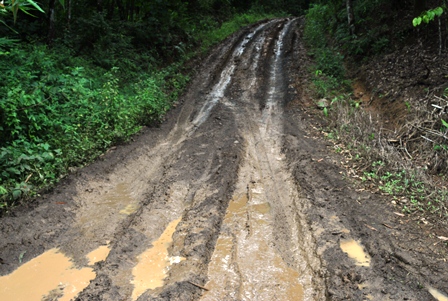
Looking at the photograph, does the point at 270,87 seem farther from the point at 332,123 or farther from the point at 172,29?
the point at 172,29

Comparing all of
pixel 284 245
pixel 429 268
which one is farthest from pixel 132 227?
pixel 429 268

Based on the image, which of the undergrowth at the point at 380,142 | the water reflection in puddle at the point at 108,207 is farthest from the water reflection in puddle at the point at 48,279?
the undergrowth at the point at 380,142

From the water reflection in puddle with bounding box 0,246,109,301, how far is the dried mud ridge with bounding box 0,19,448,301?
0.01 m

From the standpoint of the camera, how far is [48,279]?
12.5 ft


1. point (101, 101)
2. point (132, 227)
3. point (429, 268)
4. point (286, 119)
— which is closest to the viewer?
point (429, 268)

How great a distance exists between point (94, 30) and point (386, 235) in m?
10.6

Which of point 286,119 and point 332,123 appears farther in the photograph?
point 286,119

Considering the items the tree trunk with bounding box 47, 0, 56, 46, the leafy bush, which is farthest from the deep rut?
the tree trunk with bounding box 47, 0, 56, 46

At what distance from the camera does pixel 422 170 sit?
5.59 meters

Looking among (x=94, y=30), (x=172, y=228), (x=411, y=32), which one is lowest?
(x=172, y=228)

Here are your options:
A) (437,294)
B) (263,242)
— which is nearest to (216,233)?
(263,242)

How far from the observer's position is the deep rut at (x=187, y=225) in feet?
12.0

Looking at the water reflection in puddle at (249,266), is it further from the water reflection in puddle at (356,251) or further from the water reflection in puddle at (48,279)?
the water reflection in puddle at (48,279)

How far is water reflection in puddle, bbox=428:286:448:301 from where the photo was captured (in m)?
3.39
